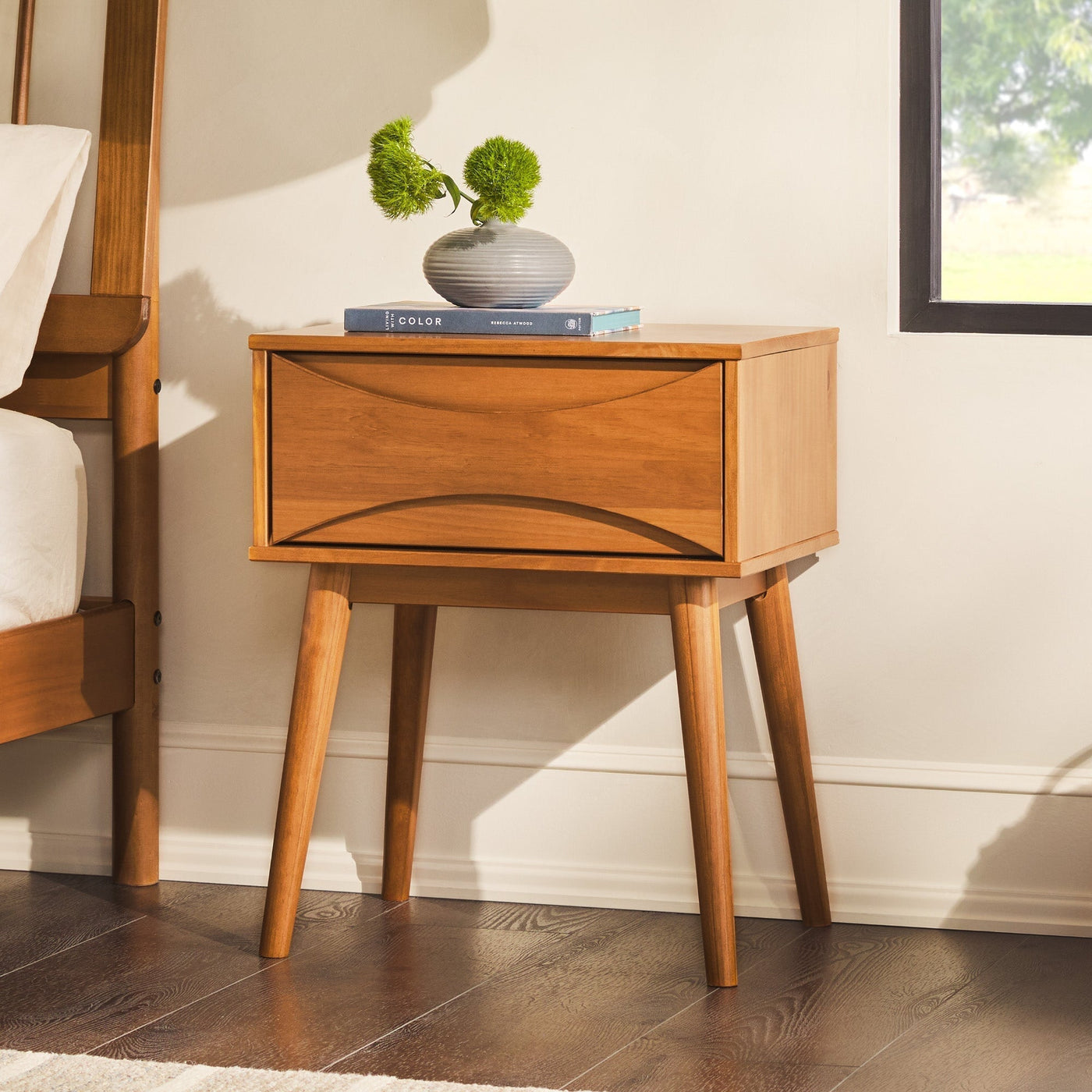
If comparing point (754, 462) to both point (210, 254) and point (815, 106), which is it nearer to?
point (815, 106)

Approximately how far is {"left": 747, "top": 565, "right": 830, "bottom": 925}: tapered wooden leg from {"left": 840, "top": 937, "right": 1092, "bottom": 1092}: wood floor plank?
0.76 ft

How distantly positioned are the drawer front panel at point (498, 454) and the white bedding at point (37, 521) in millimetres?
326

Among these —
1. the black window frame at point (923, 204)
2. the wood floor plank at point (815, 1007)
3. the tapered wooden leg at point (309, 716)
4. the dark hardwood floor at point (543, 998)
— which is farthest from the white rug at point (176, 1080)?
the black window frame at point (923, 204)

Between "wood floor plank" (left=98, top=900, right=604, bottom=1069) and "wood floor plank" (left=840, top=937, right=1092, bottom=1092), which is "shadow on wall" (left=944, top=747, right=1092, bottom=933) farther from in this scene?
"wood floor plank" (left=98, top=900, right=604, bottom=1069)

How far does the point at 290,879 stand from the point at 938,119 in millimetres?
1114

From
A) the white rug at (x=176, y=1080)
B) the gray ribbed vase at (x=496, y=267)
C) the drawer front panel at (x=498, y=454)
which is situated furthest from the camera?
the gray ribbed vase at (x=496, y=267)

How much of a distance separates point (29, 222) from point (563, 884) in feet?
3.26

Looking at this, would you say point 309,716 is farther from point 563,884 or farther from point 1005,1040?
point 1005,1040

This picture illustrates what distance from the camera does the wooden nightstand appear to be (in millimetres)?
1405

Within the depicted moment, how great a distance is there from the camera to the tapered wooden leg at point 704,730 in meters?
1.45

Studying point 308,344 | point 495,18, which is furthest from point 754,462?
point 495,18

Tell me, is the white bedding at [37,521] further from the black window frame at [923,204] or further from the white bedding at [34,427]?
the black window frame at [923,204]

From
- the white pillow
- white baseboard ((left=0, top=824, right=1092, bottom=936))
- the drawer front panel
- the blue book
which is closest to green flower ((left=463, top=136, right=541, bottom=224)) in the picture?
the blue book

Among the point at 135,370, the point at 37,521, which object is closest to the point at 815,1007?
the point at 37,521
